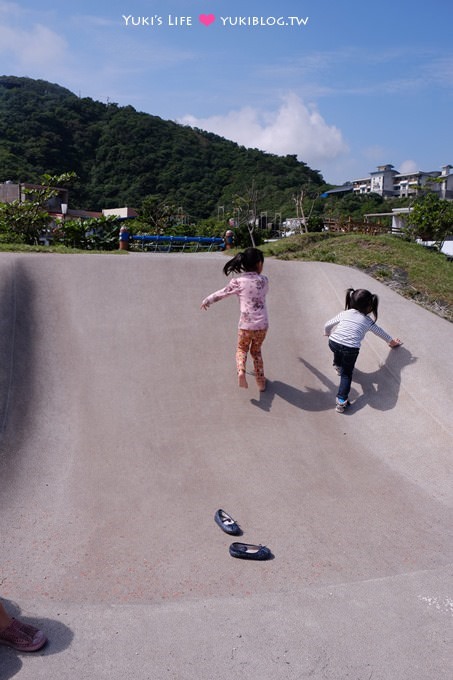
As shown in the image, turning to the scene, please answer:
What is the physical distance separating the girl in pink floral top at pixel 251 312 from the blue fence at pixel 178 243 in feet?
52.2

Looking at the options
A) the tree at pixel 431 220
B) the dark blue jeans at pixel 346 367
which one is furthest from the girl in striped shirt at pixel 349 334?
the tree at pixel 431 220

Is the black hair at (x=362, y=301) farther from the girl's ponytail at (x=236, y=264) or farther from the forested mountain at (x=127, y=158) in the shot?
the forested mountain at (x=127, y=158)

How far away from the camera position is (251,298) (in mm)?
5930

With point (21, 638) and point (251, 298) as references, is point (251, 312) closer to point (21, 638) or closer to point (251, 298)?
point (251, 298)

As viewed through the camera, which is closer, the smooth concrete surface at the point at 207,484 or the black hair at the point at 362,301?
the smooth concrete surface at the point at 207,484

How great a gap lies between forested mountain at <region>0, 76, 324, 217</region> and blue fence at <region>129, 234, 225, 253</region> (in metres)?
49.7

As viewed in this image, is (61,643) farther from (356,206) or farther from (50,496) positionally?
(356,206)

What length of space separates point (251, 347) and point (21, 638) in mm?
3751

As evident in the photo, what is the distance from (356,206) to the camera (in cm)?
8275

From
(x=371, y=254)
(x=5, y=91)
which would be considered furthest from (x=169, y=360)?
(x=5, y=91)

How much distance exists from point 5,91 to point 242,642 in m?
102

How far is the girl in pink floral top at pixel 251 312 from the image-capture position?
5.85 m

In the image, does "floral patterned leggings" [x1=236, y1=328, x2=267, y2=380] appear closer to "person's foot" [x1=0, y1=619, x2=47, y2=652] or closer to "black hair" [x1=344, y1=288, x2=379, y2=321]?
"black hair" [x1=344, y1=288, x2=379, y2=321]

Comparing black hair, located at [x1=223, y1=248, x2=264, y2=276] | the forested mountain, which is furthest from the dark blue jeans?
the forested mountain
